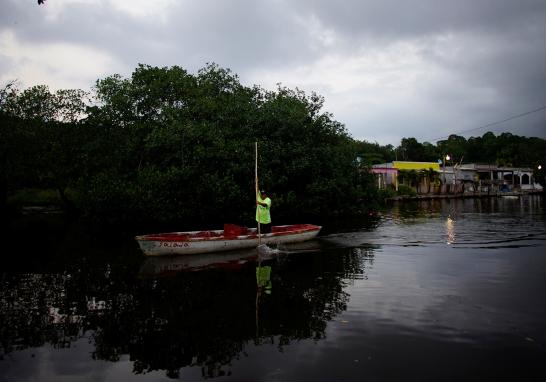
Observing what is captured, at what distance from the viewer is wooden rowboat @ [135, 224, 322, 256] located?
15695 millimetres

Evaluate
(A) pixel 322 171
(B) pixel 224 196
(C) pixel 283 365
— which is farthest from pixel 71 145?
(C) pixel 283 365

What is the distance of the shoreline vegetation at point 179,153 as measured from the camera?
24547 millimetres

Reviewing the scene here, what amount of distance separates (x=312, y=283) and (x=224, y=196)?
12719 mm

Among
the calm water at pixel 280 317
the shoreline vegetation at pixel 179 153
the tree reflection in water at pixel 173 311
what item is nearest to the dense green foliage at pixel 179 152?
the shoreline vegetation at pixel 179 153

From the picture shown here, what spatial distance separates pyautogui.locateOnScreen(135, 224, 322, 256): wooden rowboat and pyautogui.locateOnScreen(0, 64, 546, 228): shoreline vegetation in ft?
18.8

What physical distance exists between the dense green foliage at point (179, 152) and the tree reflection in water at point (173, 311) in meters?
10.6

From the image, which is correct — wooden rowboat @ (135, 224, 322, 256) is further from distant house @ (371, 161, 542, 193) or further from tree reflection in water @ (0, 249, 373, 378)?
distant house @ (371, 161, 542, 193)

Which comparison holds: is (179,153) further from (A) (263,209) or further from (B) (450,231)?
(B) (450,231)

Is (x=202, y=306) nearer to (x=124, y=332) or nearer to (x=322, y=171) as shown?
(x=124, y=332)

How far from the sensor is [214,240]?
54.0 ft

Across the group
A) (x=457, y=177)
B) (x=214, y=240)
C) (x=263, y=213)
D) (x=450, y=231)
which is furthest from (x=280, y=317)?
(x=457, y=177)

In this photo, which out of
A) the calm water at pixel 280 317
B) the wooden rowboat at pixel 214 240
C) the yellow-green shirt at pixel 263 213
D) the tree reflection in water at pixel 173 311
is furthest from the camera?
the yellow-green shirt at pixel 263 213

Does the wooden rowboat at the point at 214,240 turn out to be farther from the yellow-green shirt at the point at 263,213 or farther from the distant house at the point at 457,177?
the distant house at the point at 457,177

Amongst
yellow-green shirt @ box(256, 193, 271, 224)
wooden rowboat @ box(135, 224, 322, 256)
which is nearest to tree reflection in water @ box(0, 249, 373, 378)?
wooden rowboat @ box(135, 224, 322, 256)
